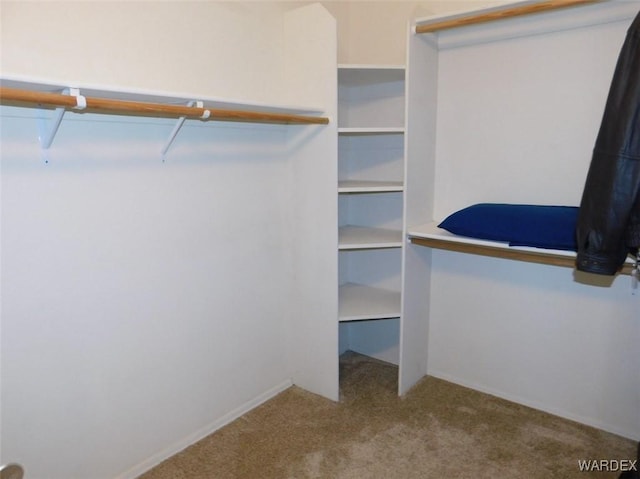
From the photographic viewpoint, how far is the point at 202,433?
2.22m

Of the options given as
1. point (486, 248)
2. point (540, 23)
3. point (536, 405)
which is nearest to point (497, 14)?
point (540, 23)

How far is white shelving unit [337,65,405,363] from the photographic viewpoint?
8.36 ft

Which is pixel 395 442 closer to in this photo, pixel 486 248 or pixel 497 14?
pixel 486 248

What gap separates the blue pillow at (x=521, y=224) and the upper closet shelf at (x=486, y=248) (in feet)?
0.10

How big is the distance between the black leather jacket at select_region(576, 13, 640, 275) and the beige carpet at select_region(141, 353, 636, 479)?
964 millimetres

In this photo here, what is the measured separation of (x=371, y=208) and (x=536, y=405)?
1409mm

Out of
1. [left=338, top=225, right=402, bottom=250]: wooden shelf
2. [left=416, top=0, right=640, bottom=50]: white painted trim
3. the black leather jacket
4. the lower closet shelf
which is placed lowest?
the lower closet shelf

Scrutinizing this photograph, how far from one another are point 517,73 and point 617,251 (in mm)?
1097

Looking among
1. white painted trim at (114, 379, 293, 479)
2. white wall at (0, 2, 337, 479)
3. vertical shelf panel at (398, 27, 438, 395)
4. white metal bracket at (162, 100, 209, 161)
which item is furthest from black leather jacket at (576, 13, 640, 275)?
white painted trim at (114, 379, 293, 479)

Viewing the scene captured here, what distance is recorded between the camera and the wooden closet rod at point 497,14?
188cm

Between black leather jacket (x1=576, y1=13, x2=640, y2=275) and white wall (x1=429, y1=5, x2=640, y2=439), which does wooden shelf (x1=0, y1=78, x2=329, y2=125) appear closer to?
white wall (x1=429, y1=5, x2=640, y2=439)

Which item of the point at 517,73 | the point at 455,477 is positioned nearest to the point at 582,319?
the point at 455,477

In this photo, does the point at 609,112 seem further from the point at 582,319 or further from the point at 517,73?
the point at 582,319

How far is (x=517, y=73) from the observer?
7.45 feet
